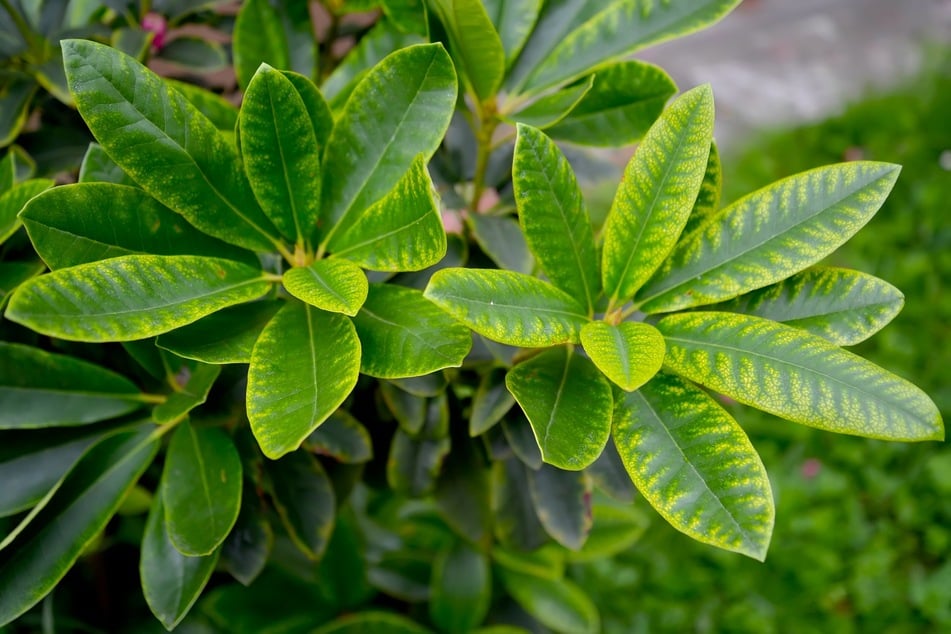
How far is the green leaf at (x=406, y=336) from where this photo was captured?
0.63m

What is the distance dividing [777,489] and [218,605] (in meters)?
1.50

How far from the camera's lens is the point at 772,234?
696 millimetres

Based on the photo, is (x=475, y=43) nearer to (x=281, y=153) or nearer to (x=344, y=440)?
(x=281, y=153)

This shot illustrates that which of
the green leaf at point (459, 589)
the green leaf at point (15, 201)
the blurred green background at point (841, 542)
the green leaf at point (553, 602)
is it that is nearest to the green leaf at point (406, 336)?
the green leaf at point (15, 201)

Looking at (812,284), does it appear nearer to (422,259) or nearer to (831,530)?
(422,259)

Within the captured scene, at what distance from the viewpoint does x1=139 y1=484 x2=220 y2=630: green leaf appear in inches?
30.3

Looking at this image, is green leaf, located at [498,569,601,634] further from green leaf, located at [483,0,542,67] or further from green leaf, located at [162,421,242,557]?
green leaf, located at [483,0,542,67]

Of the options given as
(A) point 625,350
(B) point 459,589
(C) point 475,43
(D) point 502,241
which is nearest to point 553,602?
(B) point 459,589

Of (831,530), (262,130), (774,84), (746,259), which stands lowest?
(831,530)

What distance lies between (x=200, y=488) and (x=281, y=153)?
1.08 ft

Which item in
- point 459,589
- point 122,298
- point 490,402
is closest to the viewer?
point 122,298

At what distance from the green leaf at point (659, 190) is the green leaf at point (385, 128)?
0.57 feet

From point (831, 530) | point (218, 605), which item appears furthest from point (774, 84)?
point (218, 605)

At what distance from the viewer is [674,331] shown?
700 mm
